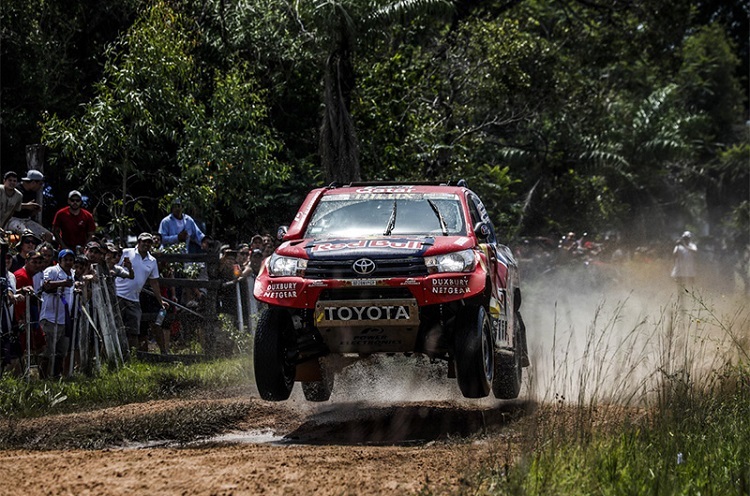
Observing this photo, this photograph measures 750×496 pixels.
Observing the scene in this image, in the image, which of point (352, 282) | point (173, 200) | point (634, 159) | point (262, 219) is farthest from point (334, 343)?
point (634, 159)

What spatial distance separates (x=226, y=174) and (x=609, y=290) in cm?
1248

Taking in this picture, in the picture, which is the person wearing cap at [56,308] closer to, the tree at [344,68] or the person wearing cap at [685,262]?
the tree at [344,68]

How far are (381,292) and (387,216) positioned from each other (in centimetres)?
122

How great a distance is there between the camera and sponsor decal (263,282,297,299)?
952cm

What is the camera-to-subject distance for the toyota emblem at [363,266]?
30.6ft

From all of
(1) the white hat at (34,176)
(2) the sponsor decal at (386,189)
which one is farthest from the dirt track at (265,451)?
(1) the white hat at (34,176)

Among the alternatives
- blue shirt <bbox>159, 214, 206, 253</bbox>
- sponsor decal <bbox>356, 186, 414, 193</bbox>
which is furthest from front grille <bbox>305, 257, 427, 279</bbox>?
blue shirt <bbox>159, 214, 206, 253</bbox>

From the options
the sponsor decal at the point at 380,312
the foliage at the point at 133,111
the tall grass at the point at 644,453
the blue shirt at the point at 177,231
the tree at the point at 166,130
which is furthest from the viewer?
the tree at the point at 166,130

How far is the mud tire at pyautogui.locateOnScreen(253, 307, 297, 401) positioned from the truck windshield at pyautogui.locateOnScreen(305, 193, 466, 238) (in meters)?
0.94

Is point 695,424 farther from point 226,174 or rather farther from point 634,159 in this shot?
point 634,159

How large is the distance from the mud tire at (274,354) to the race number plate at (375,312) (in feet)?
2.22

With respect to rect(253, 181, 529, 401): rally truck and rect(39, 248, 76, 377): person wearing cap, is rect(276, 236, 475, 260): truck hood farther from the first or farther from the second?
rect(39, 248, 76, 377): person wearing cap

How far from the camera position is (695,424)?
26.2ft

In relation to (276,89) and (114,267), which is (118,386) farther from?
(276,89)
